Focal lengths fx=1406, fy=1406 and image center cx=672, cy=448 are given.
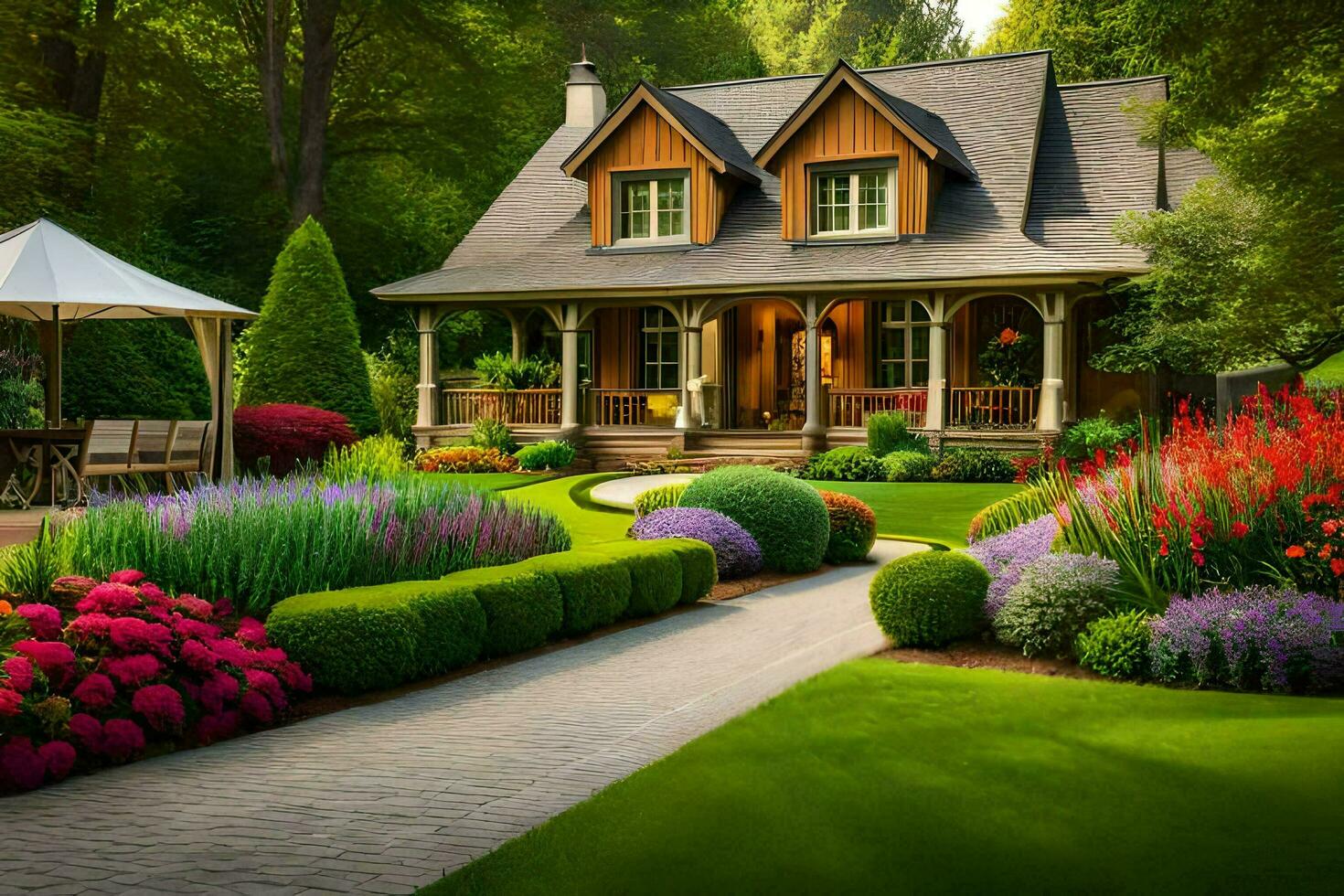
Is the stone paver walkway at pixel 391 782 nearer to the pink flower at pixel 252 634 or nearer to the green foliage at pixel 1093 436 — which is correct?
the pink flower at pixel 252 634

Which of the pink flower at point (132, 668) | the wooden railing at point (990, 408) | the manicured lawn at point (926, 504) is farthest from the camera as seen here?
the wooden railing at point (990, 408)

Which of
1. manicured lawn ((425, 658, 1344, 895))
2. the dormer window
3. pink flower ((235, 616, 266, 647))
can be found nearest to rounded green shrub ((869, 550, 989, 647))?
manicured lawn ((425, 658, 1344, 895))

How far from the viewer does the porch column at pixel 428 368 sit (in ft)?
91.6

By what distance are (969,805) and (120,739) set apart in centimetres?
418

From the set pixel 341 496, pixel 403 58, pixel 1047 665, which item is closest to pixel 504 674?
pixel 341 496

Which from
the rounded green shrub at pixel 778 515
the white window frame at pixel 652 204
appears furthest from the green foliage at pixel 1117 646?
the white window frame at pixel 652 204

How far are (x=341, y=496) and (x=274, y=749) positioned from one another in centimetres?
405

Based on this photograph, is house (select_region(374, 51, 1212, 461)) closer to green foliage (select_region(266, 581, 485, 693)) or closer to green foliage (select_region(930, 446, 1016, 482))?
green foliage (select_region(930, 446, 1016, 482))

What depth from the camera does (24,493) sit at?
Result: 53.3 ft

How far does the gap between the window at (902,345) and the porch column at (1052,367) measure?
310 centimetres

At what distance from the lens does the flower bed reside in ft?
22.6

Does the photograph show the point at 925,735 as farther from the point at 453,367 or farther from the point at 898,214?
the point at 453,367

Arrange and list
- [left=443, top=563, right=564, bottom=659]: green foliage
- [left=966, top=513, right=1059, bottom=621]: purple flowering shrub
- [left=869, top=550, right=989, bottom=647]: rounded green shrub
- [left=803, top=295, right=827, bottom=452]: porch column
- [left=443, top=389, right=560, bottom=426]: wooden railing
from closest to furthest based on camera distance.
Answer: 1. [left=869, top=550, right=989, bottom=647]: rounded green shrub
2. [left=443, top=563, right=564, bottom=659]: green foliage
3. [left=966, top=513, right=1059, bottom=621]: purple flowering shrub
4. [left=803, top=295, right=827, bottom=452]: porch column
5. [left=443, top=389, right=560, bottom=426]: wooden railing

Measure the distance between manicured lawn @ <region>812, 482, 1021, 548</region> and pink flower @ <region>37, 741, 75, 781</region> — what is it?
36.6ft
